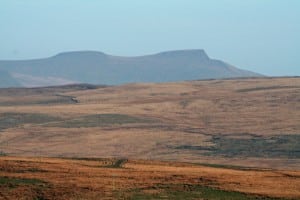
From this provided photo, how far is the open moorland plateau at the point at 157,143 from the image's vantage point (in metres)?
33.4

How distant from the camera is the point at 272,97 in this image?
4956 inches

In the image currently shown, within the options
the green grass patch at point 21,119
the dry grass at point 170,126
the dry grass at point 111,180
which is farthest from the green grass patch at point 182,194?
the green grass patch at point 21,119

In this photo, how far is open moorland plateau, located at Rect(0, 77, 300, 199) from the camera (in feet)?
109

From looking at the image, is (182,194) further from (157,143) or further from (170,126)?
(170,126)

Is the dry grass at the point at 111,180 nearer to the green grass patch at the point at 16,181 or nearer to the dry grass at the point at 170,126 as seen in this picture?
the green grass patch at the point at 16,181

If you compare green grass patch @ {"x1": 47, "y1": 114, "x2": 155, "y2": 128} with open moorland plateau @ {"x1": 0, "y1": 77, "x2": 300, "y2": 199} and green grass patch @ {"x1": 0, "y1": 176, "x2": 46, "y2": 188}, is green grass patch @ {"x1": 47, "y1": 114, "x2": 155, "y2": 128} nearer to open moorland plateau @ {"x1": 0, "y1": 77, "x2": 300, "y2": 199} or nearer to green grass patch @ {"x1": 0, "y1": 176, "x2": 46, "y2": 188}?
open moorland plateau @ {"x1": 0, "y1": 77, "x2": 300, "y2": 199}

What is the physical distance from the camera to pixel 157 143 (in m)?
83.8

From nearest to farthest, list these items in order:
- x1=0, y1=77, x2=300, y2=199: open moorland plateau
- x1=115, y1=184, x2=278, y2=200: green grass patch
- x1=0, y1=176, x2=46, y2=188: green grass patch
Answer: x1=115, y1=184, x2=278, y2=200: green grass patch → x1=0, y1=176, x2=46, y2=188: green grass patch → x1=0, y1=77, x2=300, y2=199: open moorland plateau

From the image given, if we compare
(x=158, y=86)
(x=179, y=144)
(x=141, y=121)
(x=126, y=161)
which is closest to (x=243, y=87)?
(x=158, y=86)

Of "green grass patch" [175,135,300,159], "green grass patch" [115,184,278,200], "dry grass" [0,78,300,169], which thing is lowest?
"green grass patch" [175,135,300,159]

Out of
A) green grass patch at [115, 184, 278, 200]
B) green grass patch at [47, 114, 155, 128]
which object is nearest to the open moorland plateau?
green grass patch at [115, 184, 278, 200]

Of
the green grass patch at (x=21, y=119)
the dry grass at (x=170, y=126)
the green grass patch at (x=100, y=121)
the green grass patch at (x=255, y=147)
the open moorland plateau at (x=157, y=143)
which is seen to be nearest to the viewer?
the open moorland plateau at (x=157, y=143)

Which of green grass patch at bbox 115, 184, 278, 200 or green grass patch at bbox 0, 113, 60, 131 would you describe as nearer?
green grass patch at bbox 115, 184, 278, 200

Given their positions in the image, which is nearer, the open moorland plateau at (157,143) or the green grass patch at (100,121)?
the open moorland plateau at (157,143)
